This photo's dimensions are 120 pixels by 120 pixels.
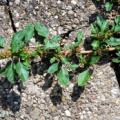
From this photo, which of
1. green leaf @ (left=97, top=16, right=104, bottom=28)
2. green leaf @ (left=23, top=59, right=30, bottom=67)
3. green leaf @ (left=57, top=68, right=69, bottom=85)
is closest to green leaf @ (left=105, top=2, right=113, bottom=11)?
green leaf @ (left=97, top=16, right=104, bottom=28)

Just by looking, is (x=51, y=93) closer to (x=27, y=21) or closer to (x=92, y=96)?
(x=92, y=96)

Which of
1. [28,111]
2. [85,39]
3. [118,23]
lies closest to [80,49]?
[85,39]

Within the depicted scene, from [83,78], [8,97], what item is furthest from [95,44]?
[8,97]

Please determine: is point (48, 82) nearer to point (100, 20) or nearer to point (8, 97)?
point (8, 97)

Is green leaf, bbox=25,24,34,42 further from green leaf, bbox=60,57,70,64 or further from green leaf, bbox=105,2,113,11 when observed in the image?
green leaf, bbox=105,2,113,11

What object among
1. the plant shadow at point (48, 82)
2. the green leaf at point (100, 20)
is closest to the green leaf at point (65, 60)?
the plant shadow at point (48, 82)

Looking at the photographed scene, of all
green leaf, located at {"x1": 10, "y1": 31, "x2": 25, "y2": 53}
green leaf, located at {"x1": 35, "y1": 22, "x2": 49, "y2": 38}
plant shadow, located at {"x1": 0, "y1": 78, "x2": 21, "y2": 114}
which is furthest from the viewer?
Result: plant shadow, located at {"x1": 0, "y1": 78, "x2": 21, "y2": 114}
